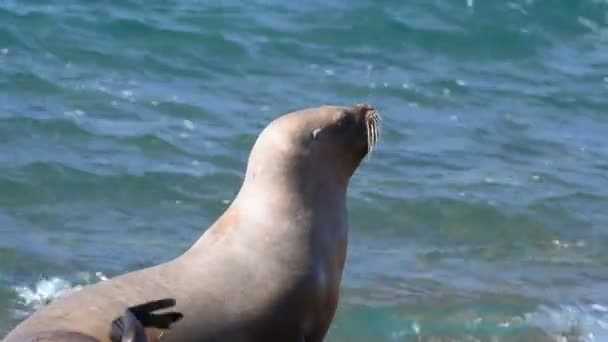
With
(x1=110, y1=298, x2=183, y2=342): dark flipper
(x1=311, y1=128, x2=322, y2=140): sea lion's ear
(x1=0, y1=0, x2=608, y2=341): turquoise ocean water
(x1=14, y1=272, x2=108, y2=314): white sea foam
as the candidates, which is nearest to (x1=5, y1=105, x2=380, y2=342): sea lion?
(x1=311, y1=128, x2=322, y2=140): sea lion's ear

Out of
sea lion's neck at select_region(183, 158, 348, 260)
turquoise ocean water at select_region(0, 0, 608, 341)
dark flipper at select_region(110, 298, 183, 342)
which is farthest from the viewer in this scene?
turquoise ocean water at select_region(0, 0, 608, 341)

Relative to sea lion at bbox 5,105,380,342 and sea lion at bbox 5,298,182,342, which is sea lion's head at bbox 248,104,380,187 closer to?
sea lion at bbox 5,105,380,342

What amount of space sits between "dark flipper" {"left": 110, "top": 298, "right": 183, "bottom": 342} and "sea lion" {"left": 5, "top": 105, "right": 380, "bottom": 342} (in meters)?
0.12

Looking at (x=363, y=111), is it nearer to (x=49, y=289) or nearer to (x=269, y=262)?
(x=269, y=262)

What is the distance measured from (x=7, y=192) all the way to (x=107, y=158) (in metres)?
1.14

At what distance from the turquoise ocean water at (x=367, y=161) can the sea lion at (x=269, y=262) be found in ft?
6.21

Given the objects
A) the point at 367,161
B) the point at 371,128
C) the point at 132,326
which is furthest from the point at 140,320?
the point at 367,161

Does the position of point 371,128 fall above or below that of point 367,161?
above

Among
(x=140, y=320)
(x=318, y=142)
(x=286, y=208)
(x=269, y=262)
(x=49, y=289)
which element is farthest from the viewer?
(x=49, y=289)

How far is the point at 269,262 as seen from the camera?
17.5ft

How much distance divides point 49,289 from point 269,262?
109 inches

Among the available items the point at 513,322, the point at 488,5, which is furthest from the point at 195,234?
the point at 488,5

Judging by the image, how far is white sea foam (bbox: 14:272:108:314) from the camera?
7.61 meters

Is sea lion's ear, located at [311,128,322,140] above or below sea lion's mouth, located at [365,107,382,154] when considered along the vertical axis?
above
